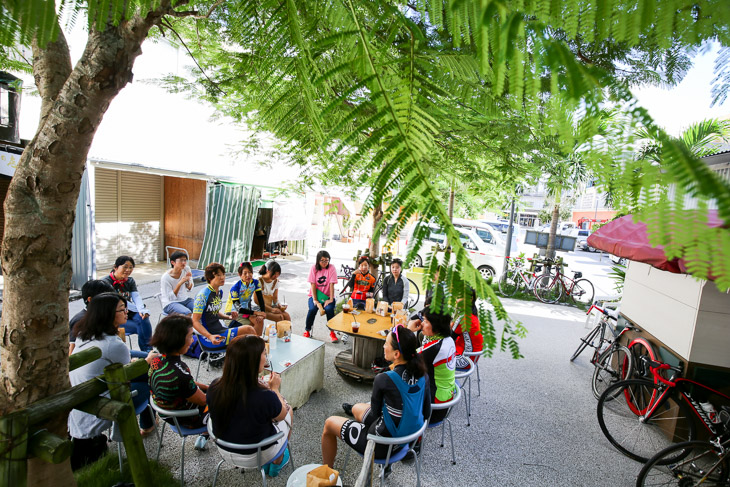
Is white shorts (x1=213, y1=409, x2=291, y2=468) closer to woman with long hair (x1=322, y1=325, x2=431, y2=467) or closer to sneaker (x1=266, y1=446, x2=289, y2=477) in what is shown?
sneaker (x1=266, y1=446, x2=289, y2=477)

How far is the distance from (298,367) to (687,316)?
4.42 metres

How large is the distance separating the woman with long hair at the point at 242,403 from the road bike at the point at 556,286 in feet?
30.9

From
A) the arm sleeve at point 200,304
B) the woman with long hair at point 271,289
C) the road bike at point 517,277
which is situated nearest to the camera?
the arm sleeve at point 200,304

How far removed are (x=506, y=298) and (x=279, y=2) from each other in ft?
34.7

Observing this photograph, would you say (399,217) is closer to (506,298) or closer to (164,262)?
(506,298)

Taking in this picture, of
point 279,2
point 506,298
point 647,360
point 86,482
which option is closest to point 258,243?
point 506,298

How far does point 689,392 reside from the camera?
11.7ft

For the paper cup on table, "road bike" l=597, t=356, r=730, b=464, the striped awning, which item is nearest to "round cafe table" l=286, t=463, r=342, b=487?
the paper cup on table

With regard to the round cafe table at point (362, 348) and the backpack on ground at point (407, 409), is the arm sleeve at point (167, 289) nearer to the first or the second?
the round cafe table at point (362, 348)

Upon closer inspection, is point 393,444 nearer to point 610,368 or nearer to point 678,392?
point 678,392

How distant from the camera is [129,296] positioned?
4.62 meters

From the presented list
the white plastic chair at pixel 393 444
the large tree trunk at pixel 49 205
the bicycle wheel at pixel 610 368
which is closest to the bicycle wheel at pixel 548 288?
the bicycle wheel at pixel 610 368

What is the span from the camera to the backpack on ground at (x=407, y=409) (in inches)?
105

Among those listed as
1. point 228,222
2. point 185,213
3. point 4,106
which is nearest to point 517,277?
point 228,222
